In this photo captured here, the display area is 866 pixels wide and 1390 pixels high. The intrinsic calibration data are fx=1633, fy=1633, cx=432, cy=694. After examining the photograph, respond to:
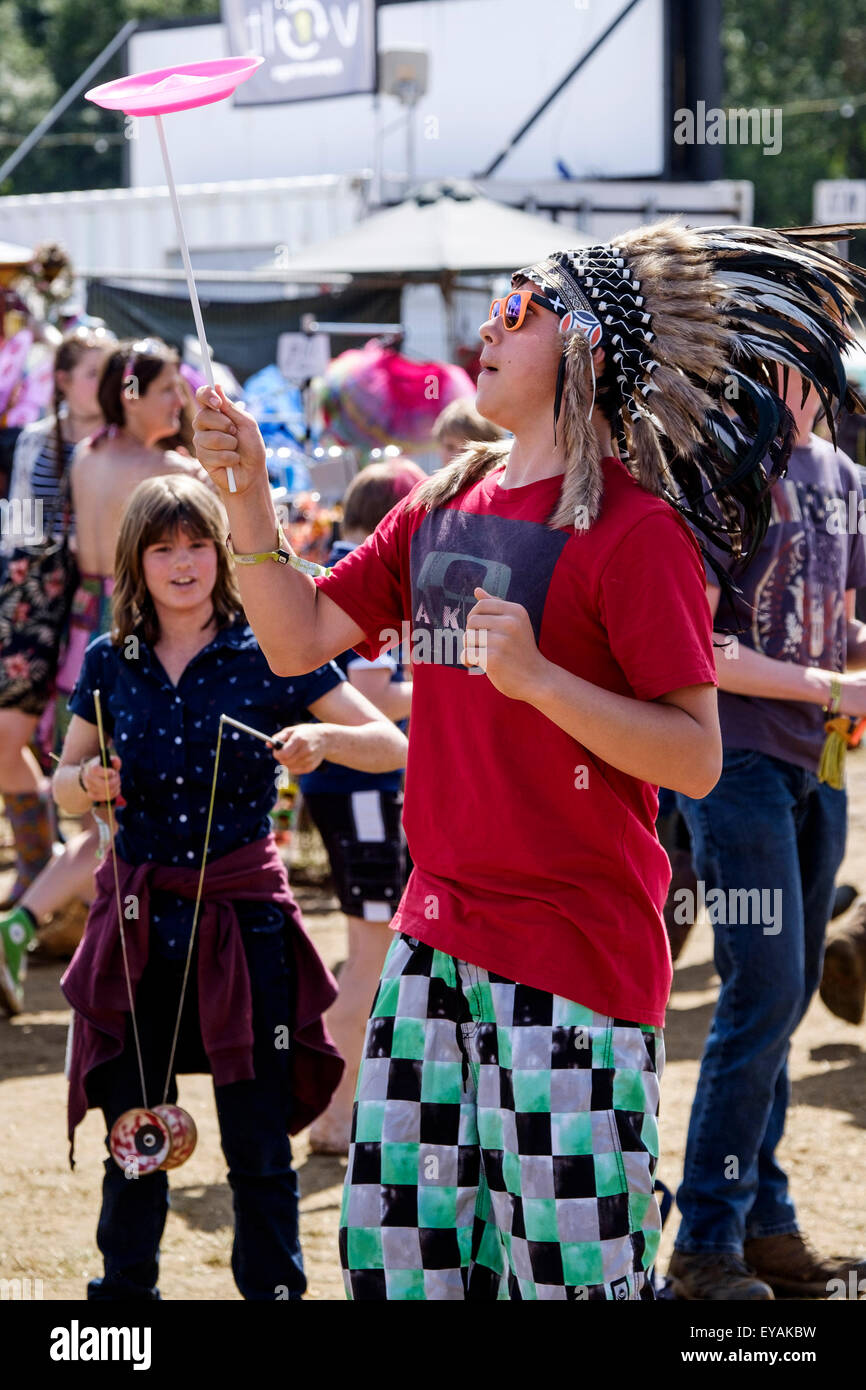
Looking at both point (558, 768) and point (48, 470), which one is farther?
point (48, 470)

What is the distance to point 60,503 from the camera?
5418 millimetres

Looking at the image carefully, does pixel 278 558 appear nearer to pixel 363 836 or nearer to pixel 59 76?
pixel 363 836

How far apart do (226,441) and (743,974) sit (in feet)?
5.55

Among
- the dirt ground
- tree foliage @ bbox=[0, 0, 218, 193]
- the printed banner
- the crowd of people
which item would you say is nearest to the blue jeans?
the crowd of people

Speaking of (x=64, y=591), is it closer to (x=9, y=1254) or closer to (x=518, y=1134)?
(x=9, y=1254)

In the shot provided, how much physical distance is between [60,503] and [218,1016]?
2869 mm

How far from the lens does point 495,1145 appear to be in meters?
2.17

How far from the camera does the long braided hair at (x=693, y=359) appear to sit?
221 centimetres

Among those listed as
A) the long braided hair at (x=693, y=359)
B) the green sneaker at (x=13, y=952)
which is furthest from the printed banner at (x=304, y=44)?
the long braided hair at (x=693, y=359)

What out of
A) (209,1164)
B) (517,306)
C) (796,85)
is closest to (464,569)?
(517,306)

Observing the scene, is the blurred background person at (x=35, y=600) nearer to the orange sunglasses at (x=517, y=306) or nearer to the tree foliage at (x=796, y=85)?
the orange sunglasses at (x=517, y=306)

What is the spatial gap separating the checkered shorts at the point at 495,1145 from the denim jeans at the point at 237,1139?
31.6 inches
